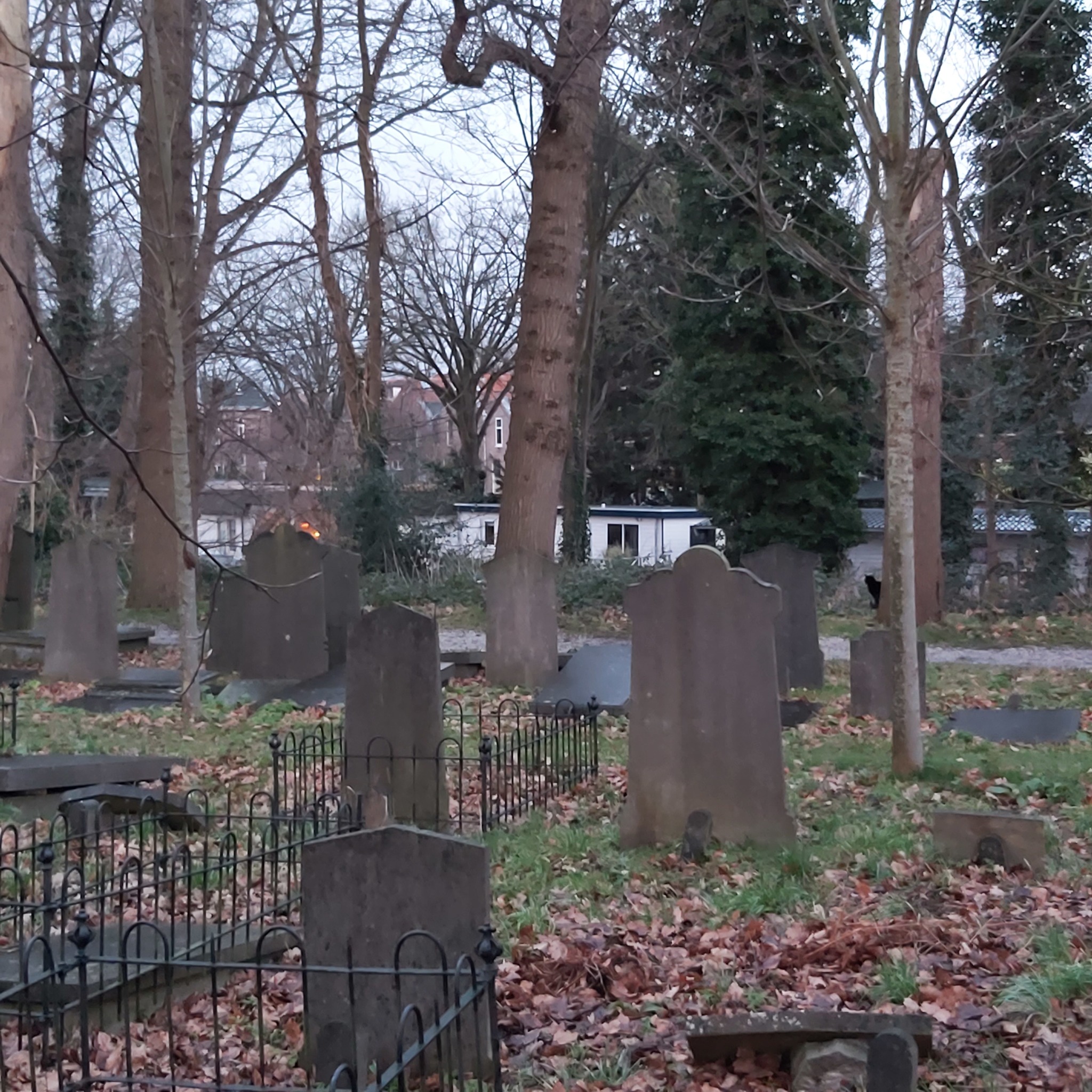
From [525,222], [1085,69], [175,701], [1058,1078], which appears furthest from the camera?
[525,222]

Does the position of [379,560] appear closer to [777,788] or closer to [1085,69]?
[1085,69]

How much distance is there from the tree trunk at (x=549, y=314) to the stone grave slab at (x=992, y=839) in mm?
9979

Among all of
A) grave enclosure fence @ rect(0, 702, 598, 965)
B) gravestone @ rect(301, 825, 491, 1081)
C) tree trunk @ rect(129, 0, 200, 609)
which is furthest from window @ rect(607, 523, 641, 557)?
gravestone @ rect(301, 825, 491, 1081)

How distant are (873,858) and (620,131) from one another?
→ 69.8ft

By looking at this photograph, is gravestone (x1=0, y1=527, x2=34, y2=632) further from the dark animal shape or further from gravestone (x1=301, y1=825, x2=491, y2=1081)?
gravestone (x1=301, y1=825, x2=491, y2=1081)

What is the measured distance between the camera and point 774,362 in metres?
23.1

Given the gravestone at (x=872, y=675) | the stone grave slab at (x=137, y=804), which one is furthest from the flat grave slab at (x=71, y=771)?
the gravestone at (x=872, y=675)

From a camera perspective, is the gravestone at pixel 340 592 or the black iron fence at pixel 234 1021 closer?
the black iron fence at pixel 234 1021

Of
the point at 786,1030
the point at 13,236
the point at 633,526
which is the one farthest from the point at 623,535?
the point at 786,1030

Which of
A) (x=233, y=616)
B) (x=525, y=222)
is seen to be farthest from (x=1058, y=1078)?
(x=525, y=222)

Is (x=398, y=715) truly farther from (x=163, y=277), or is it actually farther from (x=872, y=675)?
(x=163, y=277)

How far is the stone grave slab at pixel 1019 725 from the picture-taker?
1079 cm

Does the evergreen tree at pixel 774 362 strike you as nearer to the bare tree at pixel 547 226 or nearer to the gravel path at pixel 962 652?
the gravel path at pixel 962 652

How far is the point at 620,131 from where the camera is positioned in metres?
25.7
